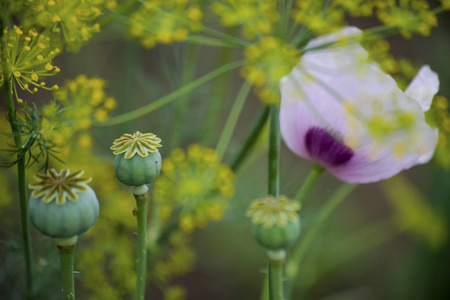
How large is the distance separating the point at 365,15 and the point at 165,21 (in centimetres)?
15

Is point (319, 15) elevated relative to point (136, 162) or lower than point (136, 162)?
elevated

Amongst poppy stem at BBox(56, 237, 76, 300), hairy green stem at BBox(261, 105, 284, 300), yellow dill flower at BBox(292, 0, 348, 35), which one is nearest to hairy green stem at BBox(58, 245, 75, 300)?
poppy stem at BBox(56, 237, 76, 300)

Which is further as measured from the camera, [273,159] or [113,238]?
[113,238]

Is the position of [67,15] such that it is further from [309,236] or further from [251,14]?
[309,236]

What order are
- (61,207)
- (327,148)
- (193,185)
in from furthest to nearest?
(193,185) → (327,148) → (61,207)

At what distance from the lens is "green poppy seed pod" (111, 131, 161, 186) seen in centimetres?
25

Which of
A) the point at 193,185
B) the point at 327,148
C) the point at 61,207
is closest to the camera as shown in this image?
the point at 61,207

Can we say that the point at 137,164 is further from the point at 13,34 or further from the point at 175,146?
the point at 175,146

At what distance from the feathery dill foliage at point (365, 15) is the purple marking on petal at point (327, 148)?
7cm

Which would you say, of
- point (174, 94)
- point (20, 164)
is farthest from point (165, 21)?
point (20, 164)

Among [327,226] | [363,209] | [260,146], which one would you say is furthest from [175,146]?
[363,209]

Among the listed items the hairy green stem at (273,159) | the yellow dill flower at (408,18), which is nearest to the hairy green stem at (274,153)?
the hairy green stem at (273,159)

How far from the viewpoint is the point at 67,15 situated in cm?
31

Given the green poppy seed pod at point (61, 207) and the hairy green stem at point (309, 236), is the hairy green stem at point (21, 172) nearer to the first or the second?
the green poppy seed pod at point (61, 207)
